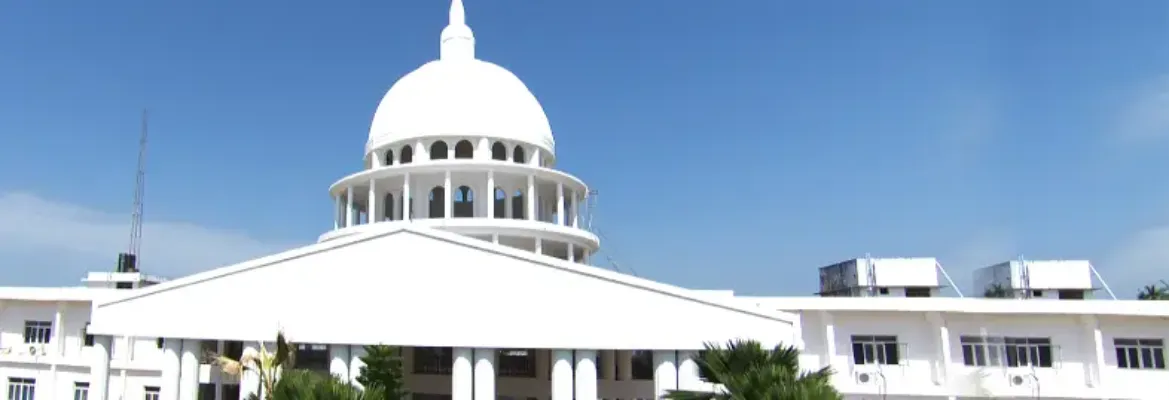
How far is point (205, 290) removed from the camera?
24.4 m

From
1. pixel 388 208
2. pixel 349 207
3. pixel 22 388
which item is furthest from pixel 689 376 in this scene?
pixel 22 388

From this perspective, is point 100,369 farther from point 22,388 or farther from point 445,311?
point 445,311

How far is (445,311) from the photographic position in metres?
22.7

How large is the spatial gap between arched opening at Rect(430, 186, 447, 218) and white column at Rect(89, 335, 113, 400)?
502 inches

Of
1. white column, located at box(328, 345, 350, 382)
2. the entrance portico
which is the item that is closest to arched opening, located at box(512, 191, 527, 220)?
the entrance portico

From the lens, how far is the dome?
34062 millimetres

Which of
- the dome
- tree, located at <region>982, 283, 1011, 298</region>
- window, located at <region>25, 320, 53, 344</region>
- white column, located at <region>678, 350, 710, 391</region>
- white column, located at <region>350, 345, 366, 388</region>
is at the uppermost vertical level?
the dome

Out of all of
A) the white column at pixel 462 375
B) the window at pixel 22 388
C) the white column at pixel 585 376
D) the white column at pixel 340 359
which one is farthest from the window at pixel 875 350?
the window at pixel 22 388

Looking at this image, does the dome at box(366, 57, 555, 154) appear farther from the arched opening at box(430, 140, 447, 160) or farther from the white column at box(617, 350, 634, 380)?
the white column at box(617, 350, 634, 380)

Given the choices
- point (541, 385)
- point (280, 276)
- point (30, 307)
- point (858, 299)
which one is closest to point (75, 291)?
point (30, 307)

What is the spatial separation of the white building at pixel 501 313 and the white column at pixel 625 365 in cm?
9

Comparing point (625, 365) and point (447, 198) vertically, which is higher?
point (447, 198)

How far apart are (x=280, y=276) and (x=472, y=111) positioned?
12.8 meters

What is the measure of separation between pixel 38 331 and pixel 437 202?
17.7 m
